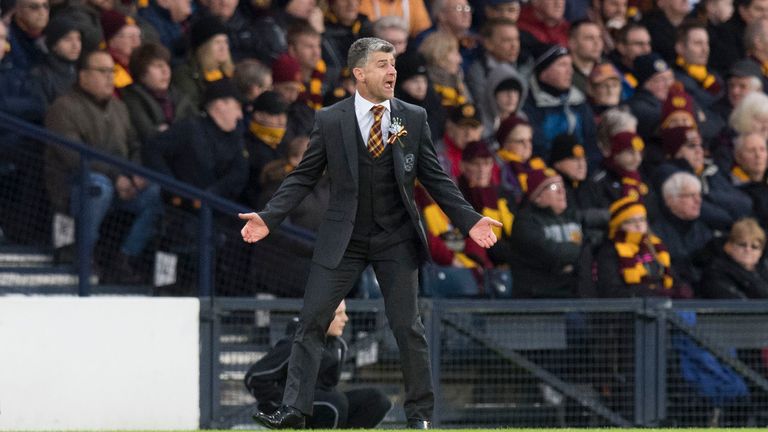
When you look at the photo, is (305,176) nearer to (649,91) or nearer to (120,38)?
(120,38)

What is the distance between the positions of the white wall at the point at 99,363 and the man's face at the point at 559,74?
428cm

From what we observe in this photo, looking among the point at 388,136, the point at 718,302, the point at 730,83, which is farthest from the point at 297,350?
the point at 730,83

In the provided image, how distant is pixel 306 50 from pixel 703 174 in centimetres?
341

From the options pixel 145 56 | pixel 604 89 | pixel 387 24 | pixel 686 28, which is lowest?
pixel 145 56

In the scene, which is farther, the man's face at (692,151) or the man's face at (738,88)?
the man's face at (738,88)

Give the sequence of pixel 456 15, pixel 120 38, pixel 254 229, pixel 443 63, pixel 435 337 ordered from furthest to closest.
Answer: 1. pixel 456 15
2. pixel 443 63
3. pixel 120 38
4. pixel 435 337
5. pixel 254 229

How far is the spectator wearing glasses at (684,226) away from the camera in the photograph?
44.8 ft

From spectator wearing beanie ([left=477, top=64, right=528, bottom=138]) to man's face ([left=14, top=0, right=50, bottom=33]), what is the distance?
141 inches

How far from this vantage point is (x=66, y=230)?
462 inches

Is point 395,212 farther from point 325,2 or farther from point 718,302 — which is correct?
point 325,2

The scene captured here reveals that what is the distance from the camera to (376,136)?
858 cm

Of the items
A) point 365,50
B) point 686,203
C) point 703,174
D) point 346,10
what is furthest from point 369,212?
point 703,174

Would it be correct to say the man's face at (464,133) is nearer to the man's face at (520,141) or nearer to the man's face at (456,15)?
the man's face at (520,141)

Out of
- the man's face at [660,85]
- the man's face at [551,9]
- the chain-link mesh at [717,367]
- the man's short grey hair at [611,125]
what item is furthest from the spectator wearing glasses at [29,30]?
the man's face at [660,85]
